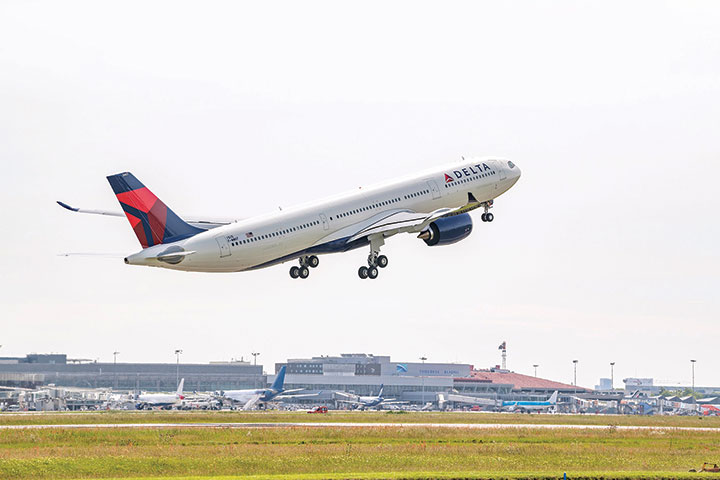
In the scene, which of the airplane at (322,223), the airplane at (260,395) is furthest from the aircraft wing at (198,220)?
the airplane at (260,395)

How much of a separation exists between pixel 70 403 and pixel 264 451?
122137mm

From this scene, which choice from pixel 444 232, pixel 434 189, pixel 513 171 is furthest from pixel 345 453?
pixel 513 171

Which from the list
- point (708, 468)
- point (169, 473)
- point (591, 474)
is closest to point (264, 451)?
point (169, 473)

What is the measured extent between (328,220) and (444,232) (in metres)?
11.4

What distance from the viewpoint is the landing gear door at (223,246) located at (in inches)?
2913

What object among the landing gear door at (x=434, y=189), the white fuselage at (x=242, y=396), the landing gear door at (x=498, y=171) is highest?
the landing gear door at (x=498, y=171)

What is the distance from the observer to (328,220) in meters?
81.5

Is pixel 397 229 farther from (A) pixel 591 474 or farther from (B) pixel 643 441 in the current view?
(A) pixel 591 474

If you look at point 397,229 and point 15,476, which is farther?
point 397,229

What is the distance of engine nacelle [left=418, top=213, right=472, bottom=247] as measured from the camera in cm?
8831

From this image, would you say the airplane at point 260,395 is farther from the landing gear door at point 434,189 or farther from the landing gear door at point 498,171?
the landing gear door at point 434,189

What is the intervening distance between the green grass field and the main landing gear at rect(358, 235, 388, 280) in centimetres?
1202

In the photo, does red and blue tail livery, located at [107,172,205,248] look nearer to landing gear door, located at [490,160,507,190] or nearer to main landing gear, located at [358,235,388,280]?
main landing gear, located at [358,235,388,280]

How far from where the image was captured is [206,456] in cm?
6341
